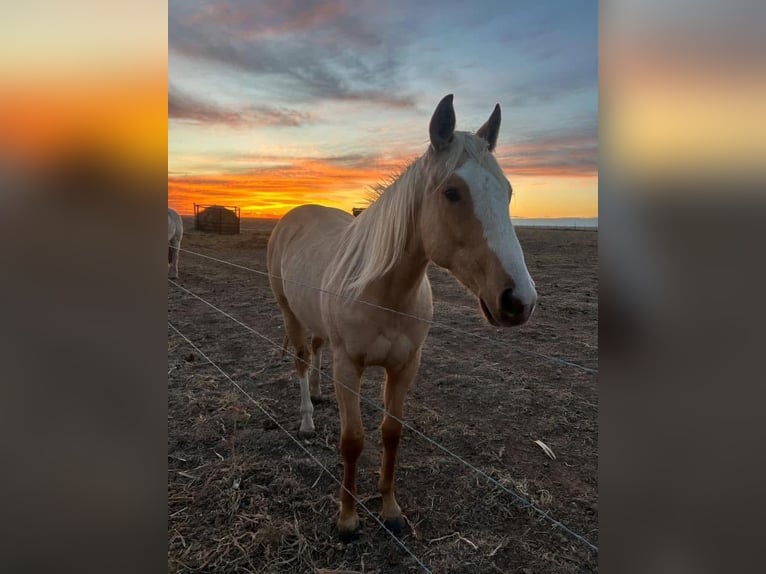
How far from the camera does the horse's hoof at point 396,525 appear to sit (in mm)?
2281

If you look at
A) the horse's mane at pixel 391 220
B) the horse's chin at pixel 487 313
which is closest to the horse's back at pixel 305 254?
the horse's mane at pixel 391 220

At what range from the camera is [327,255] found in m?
2.97

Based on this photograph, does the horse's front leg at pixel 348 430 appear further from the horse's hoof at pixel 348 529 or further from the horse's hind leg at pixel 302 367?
the horse's hind leg at pixel 302 367

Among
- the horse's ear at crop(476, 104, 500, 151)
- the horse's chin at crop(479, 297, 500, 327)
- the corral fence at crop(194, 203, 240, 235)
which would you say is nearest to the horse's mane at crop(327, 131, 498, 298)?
the horse's ear at crop(476, 104, 500, 151)

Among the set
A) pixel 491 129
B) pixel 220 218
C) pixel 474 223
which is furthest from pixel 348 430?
pixel 220 218

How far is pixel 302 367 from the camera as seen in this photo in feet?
11.6

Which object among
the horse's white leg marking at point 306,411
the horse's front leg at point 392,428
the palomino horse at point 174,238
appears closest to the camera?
A: the horse's front leg at point 392,428

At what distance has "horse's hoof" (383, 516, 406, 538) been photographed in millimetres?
2281

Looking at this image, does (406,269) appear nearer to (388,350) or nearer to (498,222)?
(388,350)

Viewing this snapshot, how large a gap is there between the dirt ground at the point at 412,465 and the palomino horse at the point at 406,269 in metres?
0.27

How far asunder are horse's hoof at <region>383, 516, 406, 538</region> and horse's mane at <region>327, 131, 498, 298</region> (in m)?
1.30
